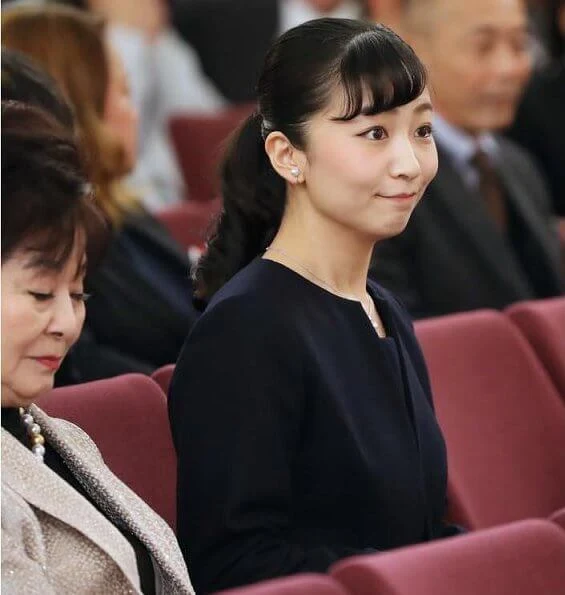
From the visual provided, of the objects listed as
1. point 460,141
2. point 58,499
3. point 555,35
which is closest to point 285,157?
point 58,499

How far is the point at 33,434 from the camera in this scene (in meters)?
1.29

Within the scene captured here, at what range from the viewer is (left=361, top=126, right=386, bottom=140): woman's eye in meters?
1.47

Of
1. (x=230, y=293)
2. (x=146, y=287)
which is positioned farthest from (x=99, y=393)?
(x=146, y=287)

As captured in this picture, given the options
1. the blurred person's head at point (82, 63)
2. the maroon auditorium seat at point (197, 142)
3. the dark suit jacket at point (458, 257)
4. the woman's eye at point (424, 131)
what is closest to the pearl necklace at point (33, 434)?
the woman's eye at point (424, 131)

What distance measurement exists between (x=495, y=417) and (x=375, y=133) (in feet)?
1.95

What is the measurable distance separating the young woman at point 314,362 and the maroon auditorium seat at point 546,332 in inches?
21.6

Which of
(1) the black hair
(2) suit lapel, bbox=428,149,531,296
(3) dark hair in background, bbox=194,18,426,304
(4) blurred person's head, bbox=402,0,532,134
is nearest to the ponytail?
(3) dark hair in background, bbox=194,18,426,304

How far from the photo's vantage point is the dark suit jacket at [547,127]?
3.34 meters

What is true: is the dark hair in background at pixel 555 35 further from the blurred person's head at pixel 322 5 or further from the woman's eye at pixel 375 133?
the woman's eye at pixel 375 133

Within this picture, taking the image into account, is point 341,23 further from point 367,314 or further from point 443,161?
point 443,161

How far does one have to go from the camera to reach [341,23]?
4.91ft

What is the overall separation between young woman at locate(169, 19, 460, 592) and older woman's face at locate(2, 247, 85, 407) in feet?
0.83

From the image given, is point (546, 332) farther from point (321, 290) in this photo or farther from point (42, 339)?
point (42, 339)

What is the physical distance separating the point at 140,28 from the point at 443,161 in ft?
4.14
